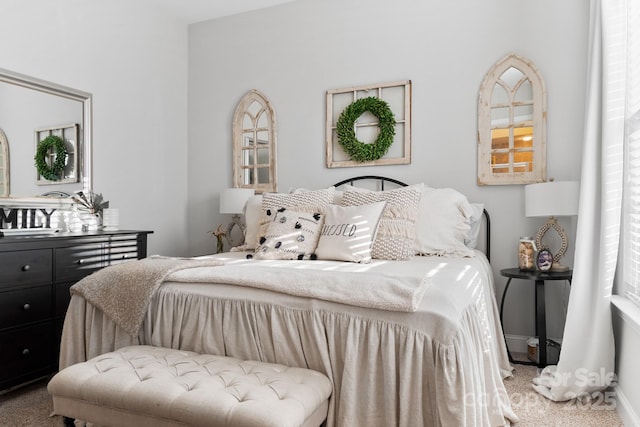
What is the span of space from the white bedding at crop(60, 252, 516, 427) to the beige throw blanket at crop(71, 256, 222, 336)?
52 millimetres

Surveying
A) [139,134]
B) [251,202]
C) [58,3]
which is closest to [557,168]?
[251,202]

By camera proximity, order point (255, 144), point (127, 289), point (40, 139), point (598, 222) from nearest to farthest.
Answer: point (127, 289) < point (598, 222) < point (40, 139) < point (255, 144)

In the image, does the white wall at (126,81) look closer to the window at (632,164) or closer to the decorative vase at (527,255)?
the decorative vase at (527,255)

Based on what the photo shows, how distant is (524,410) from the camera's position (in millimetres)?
2285

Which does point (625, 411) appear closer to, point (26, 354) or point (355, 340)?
point (355, 340)

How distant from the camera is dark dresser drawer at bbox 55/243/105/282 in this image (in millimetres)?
2727

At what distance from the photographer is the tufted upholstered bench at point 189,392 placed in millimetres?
1411

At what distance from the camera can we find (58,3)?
327 cm

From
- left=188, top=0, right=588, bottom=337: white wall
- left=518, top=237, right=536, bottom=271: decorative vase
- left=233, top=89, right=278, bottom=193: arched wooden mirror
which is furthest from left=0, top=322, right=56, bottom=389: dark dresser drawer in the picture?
left=518, top=237, right=536, bottom=271: decorative vase

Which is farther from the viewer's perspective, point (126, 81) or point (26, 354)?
point (126, 81)

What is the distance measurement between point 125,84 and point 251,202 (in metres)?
1.48

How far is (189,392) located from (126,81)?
3.11 m

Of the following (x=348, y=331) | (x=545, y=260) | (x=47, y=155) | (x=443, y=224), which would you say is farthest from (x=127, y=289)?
(x=545, y=260)

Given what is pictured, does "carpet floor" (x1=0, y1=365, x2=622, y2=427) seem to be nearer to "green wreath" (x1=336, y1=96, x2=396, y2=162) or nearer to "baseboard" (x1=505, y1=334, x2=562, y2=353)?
"baseboard" (x1=505, y1=334, x2=562, y2=353)
